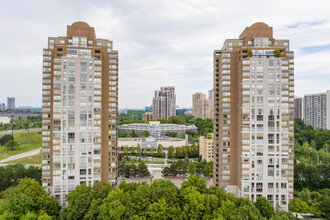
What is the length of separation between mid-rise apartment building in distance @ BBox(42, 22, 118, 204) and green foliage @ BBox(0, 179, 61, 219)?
6.00 m

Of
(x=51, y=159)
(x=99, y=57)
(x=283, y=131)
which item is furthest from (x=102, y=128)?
(x=283, y=131)

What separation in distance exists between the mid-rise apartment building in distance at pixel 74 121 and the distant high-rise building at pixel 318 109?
12448 centimetres

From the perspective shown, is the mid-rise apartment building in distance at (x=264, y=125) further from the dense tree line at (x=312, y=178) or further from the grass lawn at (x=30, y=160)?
the grass lawn at (x=30, y=160)

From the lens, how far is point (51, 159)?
144 feet

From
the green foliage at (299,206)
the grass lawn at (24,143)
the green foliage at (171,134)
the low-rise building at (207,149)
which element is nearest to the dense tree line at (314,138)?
the low-rise building at (207,149)

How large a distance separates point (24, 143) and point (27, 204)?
76.2m

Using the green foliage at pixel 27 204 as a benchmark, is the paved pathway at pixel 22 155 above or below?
below

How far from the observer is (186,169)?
6581cm

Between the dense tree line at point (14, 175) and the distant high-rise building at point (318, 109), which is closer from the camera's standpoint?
the dense tree line at point (14, 175)

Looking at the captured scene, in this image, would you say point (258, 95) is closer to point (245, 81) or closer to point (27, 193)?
point (245, 81)

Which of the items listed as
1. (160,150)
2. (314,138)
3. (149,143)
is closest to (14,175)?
(160,150)

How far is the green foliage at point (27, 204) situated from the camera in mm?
31188

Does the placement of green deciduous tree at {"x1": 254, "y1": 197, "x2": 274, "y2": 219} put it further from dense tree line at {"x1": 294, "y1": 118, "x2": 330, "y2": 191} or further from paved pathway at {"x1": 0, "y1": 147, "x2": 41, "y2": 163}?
paved pathway at {"x1": 0, "y1": 147, "x2": 41, "y2": 163}

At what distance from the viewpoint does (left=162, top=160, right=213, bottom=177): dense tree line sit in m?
63.4
